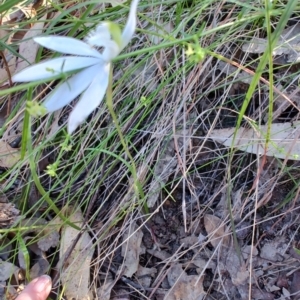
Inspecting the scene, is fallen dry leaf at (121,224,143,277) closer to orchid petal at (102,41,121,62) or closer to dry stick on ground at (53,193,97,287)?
dry stick on ground at (53,193,97,287)

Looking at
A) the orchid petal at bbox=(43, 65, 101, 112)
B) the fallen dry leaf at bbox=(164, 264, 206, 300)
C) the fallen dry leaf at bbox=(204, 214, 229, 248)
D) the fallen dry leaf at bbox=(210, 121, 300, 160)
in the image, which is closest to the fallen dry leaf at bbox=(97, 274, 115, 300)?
the fallen dry leaf at bbox=(164, 264, 206, 300)

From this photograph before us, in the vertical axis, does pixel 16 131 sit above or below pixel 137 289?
above

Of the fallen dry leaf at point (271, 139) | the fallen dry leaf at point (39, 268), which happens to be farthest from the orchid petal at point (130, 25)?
the fallen dry leaf at point (39, 268)

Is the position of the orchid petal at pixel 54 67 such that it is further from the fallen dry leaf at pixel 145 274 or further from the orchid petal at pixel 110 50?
the fallen dry leaf at pixel 145 274

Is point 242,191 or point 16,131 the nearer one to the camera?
point 242,191

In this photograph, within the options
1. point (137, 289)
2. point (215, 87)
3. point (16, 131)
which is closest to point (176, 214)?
point (137, 289)

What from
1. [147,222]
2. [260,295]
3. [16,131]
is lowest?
[260,295]

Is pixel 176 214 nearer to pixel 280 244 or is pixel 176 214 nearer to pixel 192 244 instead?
pixel 192 244
